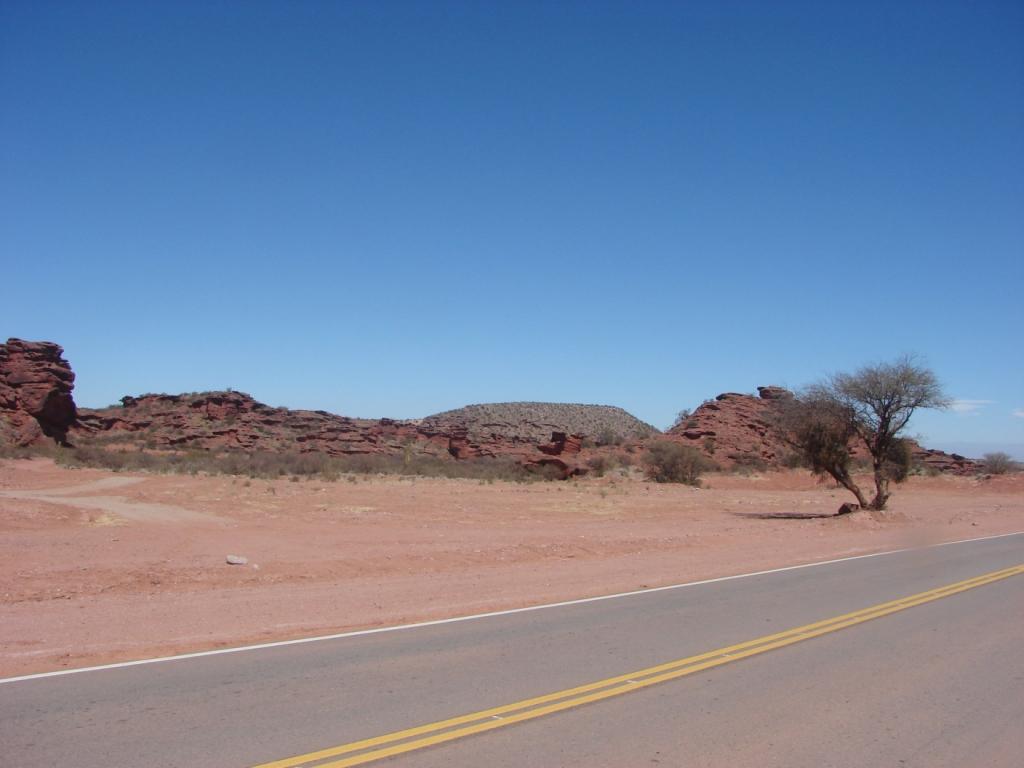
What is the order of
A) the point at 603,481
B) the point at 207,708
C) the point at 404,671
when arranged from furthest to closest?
the point at 603,481 → the point at 404,671 → the point at 207,708

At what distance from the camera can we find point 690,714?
720 centimetres

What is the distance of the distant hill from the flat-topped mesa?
50.3 m

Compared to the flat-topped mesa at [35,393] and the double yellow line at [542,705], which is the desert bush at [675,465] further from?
the double yellow line at [542,705]

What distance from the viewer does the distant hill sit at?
10581 centimetres

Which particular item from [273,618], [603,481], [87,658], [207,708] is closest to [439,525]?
[273,618]

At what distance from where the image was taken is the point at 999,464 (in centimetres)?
6788

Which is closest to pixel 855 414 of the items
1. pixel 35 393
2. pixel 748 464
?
pixel 748 464

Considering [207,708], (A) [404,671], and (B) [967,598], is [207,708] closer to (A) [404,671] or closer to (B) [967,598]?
(A) [404,671]

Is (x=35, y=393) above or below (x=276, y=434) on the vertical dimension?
above

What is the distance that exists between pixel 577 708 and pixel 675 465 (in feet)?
163

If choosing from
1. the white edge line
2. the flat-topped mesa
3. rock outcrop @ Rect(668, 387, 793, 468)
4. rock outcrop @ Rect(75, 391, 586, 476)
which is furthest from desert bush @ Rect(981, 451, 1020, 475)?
the flat-topped mesa

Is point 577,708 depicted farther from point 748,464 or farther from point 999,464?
point 999,464

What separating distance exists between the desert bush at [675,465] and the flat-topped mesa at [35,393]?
40.5 metres

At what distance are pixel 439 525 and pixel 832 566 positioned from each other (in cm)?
1284
